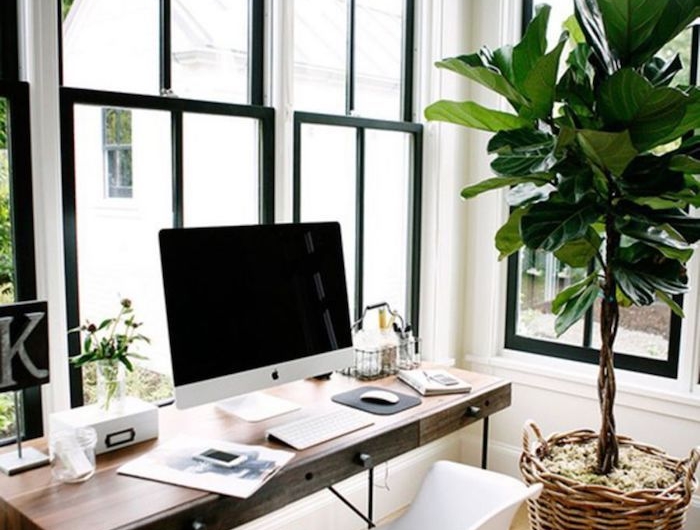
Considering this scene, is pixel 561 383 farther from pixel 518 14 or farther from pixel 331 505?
pixel 518 14

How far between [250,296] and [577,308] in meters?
1.10

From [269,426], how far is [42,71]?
1.15m

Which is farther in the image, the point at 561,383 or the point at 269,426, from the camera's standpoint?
the point at 561,383

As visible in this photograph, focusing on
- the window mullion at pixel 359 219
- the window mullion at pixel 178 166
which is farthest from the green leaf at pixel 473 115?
the window mullion at pixel 178 166

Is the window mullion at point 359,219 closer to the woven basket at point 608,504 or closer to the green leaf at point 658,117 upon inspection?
the woven basket at point 608,504

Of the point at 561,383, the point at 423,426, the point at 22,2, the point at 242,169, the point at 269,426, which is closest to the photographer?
the point at 22,2

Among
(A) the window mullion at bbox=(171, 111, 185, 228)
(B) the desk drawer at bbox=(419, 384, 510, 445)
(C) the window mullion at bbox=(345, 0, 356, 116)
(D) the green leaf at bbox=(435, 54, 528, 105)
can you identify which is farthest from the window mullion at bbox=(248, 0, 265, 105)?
(B) the desk drawer at bbox=(419, 384, 510, 445)

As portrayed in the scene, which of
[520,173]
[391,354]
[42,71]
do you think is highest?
[42,71]

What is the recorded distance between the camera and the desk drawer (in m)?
2.27

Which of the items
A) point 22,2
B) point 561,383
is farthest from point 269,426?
point 561,383

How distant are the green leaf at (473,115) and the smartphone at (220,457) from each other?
50.3 inches

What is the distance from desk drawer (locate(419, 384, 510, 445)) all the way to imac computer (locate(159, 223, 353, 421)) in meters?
0.34

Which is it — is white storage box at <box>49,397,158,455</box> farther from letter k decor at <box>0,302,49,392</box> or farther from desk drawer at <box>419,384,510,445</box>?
desk drawer at <box>419,384,510,445</box>

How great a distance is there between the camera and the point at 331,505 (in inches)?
116
